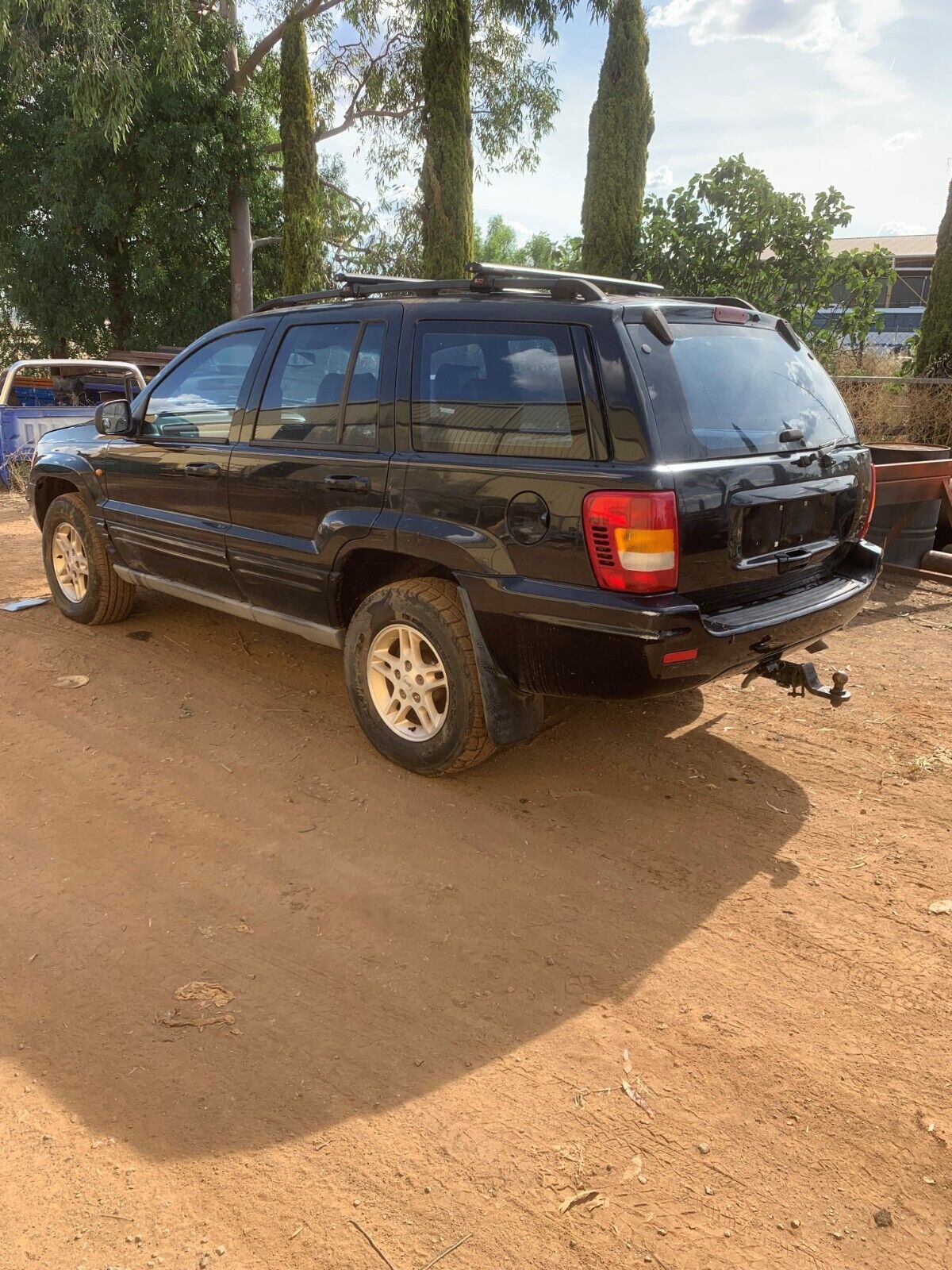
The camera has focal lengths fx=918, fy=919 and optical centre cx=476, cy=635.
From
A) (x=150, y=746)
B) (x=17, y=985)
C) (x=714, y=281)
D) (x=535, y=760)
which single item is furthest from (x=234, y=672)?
(x=714, y=281)

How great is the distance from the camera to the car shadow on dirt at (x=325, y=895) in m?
2.39

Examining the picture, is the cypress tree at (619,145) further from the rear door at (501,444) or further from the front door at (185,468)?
the rear door at (501,444)

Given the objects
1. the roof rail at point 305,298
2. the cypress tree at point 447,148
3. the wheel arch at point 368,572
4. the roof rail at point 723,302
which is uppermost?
the cypress tree at point 447,148

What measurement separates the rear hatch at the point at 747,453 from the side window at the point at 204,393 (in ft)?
7.27

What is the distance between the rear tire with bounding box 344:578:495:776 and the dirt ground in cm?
18

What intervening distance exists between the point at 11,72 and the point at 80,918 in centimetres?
1888

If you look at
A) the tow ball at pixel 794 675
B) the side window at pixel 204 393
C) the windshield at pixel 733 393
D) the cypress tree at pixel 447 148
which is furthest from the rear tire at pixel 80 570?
the cypress tree at pixel 447 148

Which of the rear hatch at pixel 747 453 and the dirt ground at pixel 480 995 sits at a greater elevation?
the rear hatch at pixel 747 453

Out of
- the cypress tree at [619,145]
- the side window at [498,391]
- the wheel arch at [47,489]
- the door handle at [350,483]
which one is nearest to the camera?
the side window at [498,391]

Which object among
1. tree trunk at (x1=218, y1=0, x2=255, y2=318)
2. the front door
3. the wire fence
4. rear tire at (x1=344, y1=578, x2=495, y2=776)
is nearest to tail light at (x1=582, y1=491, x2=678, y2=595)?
rear tire at (x1=344, y1=578, x2=495, y2=776)

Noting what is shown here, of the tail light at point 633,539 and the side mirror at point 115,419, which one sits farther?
the side mirror at point 115,419

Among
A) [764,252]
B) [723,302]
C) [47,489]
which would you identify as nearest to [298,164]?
[764,252]

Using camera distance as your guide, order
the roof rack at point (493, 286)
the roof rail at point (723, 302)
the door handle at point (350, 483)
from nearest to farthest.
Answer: the roof rack at point (493, 286) → the roof rail at point (723, 302) → the door handle at point (350, 483)

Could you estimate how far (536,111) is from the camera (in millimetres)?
22094
